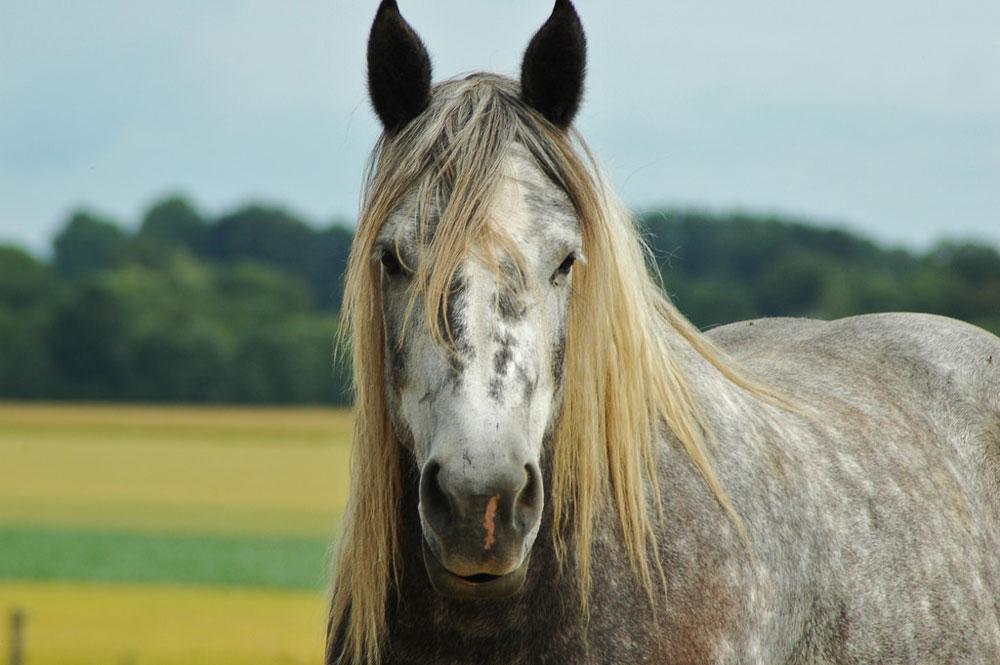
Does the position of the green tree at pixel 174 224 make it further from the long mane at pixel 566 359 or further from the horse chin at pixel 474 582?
the horse chin at pixel 474 582

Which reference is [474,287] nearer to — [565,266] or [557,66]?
[565,266]

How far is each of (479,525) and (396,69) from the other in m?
1.43

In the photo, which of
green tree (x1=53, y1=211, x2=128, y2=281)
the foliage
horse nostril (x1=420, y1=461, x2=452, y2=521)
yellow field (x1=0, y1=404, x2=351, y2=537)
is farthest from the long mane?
green tree (x1=53, y1=211, x2=128, y2=281)

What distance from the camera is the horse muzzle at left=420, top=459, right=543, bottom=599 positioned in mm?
2504

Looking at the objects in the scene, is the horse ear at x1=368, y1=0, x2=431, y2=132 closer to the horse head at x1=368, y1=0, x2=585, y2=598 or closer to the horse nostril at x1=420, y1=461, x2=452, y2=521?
the horse head at x1=368, y1=0, x2=585, y2=598

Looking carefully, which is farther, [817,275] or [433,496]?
[817,275]

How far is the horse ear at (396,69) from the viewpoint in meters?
3.21

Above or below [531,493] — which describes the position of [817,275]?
above

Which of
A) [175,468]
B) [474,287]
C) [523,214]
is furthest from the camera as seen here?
[175,468]

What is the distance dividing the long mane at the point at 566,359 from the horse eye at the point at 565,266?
120mm

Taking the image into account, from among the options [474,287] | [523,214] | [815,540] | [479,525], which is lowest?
[815,540]

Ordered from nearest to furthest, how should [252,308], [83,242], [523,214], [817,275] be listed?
[523,214] < [252,308] < [817,275] < [83,242]

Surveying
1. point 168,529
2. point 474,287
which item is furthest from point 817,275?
point 474,287

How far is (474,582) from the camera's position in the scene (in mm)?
2676
